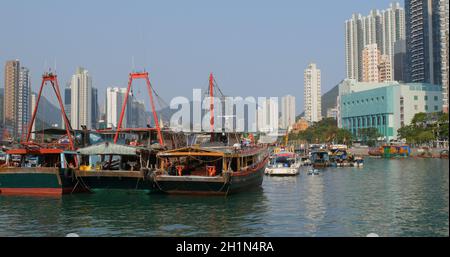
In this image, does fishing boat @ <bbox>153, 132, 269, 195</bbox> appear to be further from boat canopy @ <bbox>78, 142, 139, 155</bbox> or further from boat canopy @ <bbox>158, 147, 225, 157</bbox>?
boat canopy @ <bbox>78, 142, 139, 155</bbox>

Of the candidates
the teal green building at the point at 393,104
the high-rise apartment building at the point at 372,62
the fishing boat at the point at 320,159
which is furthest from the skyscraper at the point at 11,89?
the high-rise apartment building at the point at 372,62

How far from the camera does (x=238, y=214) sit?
2423 centimetres

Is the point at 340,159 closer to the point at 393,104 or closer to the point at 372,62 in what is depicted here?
the point at 393,104

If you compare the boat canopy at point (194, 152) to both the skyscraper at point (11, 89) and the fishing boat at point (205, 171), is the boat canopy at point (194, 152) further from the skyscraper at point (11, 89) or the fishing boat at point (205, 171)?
the skyscraper at point (11, 89)

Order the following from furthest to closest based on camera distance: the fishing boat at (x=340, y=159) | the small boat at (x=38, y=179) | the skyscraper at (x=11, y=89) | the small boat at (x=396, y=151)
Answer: the skyscraper at (x=11, y=89), the small boat at (x=396, y=151), the fishing boat at (x=340, y=159), the small boat at (x=38, y=179)

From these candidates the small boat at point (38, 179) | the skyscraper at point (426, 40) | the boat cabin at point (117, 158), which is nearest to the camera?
the small boat at point (38, 179)

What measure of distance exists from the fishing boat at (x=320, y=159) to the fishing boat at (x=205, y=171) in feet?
104

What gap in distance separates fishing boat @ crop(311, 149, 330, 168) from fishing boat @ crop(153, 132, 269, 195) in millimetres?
31625

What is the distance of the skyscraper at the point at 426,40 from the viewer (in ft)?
490

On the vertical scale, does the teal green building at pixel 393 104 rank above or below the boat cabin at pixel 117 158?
above

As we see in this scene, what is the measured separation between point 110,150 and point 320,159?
1597 inches
